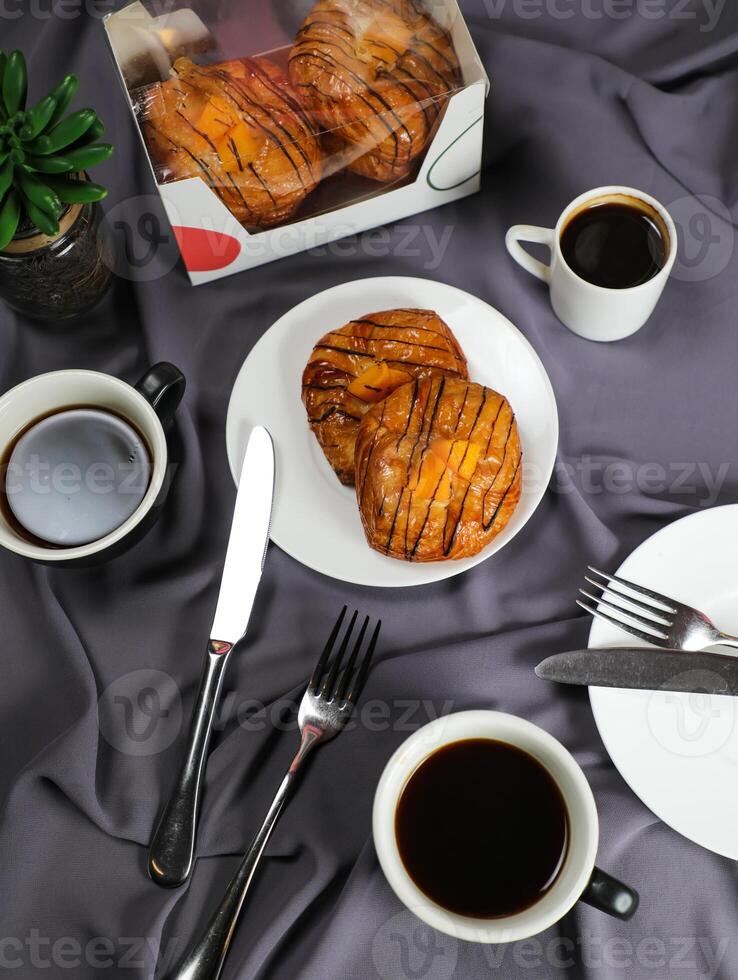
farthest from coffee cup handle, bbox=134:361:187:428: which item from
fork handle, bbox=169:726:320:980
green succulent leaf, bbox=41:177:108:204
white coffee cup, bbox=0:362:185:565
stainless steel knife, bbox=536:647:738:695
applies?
stainless steel knife, bbox=536:647:738:695

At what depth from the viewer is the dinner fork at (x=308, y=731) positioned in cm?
112

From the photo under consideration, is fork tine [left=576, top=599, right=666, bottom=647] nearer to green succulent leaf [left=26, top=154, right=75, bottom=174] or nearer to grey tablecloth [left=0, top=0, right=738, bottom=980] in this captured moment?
grey tablecloth [left=0, top=0, right=738, bottom=980]

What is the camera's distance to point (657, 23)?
1.45m

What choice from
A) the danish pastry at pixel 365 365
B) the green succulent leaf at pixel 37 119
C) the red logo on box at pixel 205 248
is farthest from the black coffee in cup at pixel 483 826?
the green succulent leaf at pixel 37 119

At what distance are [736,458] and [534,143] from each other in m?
0.56

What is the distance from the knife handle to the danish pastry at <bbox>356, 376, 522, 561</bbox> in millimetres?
331

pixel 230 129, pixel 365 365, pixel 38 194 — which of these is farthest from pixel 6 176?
Answer: pixel 365 365

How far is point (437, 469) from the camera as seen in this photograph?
1.13m

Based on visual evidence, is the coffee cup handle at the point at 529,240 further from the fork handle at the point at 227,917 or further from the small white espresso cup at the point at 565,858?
the fork handle at the point at 227,917

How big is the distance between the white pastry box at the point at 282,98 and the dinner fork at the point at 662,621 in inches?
25.1

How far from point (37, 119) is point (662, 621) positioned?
956 millimetres

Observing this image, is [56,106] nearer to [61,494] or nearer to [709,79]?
[61,494]

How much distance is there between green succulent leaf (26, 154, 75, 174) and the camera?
1.10 m

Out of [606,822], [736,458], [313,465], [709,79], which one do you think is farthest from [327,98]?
[606,822]
